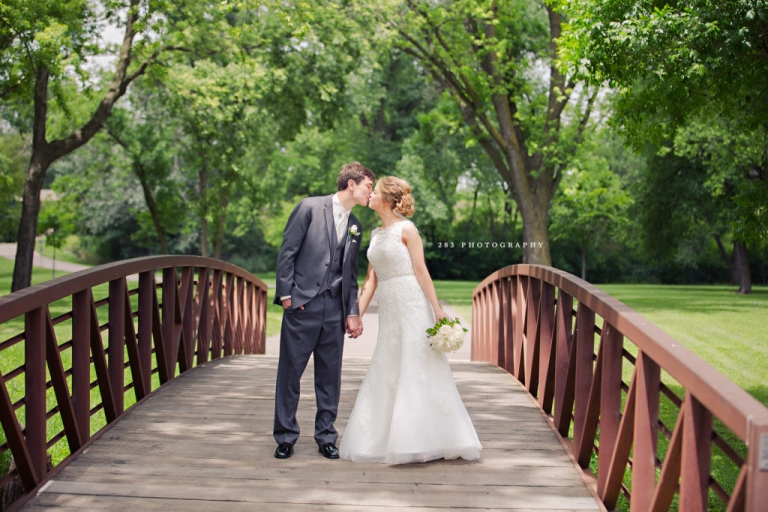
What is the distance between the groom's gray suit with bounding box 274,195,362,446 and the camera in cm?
477

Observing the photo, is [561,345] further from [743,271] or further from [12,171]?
[12,171]

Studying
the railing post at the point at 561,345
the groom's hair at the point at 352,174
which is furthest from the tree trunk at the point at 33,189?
the railing post at the point at 561,345

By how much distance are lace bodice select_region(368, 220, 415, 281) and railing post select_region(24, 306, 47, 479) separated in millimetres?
1903

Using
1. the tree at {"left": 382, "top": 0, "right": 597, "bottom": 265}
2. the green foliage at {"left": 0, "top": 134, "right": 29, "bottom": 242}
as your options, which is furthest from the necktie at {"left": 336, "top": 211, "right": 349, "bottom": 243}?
the green foliage at {"left": 0, "top": 134, "right": 29, "bottom": 242}

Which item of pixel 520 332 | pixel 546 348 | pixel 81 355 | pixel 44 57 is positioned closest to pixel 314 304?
pixel 81 355

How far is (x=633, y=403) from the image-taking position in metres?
3.88

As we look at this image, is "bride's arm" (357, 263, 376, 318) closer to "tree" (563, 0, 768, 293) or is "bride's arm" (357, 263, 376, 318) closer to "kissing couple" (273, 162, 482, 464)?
"kissing couple" (273, 162, 482, 464)

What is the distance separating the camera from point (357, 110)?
104 feet

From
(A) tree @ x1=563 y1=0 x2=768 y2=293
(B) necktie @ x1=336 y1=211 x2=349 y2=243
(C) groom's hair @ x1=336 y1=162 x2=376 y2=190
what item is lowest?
(B) necktie @ x1=336 y1=211 x2=349 y2=243

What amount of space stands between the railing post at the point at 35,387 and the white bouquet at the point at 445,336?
2.11 metres

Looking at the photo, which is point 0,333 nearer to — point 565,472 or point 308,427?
point 308,427

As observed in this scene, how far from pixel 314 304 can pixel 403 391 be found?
2.37ft

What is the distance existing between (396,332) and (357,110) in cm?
2729

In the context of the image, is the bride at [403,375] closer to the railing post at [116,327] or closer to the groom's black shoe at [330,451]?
the groom's black shoe at [330,451]
